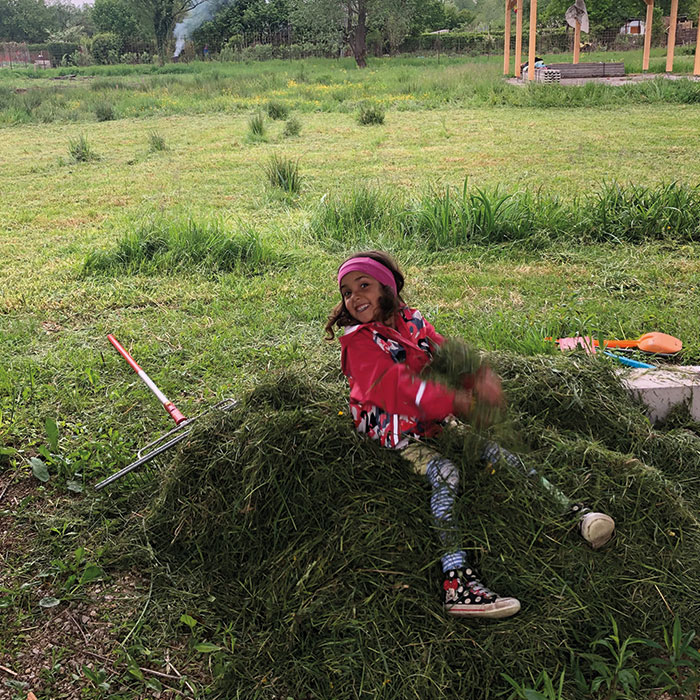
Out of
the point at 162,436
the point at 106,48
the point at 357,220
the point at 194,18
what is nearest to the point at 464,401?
the point at 162,436

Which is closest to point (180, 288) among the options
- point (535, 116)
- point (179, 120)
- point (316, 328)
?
point (316, 328)

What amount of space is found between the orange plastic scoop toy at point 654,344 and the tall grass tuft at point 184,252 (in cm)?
272

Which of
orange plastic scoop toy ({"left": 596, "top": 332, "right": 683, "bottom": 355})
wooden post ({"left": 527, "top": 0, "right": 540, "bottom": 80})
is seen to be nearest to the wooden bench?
wooden post ({"left": 527, "top": 0, "right": 540, "bottom": 80})

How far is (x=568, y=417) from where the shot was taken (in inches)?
112

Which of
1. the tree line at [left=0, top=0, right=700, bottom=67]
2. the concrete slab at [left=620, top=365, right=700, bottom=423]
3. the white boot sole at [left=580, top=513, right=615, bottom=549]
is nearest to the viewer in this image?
the white boot sole at [left=580, top=513, right=615, bottom=549]

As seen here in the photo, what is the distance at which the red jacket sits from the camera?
226cm

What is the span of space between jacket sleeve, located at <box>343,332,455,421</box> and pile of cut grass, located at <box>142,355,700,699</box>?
0.16 meters

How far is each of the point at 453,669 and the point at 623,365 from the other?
190 centimetres

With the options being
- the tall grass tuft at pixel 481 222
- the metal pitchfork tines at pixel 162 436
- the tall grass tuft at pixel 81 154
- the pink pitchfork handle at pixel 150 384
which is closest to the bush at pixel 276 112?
the tall grass tuft at pixel 81 154

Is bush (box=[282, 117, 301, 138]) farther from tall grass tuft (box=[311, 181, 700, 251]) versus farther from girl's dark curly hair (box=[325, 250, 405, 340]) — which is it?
girl's dark curly hair (box=[325, 250, 405, 340])

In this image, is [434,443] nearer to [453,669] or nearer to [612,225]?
[453,669]

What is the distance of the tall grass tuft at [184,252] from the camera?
5.47 metres

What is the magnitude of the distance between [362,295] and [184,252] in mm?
Result: 3426

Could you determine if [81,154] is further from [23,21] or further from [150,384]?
[23,21]
